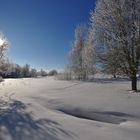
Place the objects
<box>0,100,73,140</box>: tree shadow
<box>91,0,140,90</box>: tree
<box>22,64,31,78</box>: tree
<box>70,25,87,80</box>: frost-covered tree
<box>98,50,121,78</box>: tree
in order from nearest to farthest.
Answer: <box>0,100,73,140</box>: tree shadow < <box>91,0,140,90</box>: tree < <box>98,50,121,78</box>: tree < <box>70,25,87,80</box>: frost-covered tree < <box>22,64,31,78</box>: tree

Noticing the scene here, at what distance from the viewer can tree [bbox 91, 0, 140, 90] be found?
17.6 m

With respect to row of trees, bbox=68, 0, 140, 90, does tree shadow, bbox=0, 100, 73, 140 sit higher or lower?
lower

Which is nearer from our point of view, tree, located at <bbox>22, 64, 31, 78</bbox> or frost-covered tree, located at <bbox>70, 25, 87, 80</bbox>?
frost-covered tree, located at <bbox>70, 25, 87, 80</bbox>

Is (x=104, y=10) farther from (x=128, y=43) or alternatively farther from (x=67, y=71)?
(x=67, y=71)

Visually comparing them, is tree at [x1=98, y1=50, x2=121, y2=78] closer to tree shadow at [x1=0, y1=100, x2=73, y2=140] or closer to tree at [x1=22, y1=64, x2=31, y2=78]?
tree shadow at [x1=0, y1=100, x2=73, y2=140]

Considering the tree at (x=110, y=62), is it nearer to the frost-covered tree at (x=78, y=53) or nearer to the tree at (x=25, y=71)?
the frost-covered tree at (x=78, y=53)

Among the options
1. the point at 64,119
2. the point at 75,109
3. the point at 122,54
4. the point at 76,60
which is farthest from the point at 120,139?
the point at 76,60

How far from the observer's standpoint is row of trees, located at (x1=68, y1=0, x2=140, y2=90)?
17.7 metres

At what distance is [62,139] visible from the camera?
22.3ft

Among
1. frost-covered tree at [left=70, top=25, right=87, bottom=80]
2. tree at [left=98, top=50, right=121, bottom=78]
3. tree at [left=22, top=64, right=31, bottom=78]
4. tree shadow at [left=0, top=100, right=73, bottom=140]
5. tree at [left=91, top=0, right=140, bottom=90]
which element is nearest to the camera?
tree shadow at [left=0, top=100, right=73, bottom=140]

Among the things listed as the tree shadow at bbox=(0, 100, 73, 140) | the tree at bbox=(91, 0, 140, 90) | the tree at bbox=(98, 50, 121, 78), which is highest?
the tree at bbox=(91, 0, 140, 90)

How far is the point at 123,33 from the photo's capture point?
1794cm

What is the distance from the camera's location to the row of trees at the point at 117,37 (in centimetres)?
1770

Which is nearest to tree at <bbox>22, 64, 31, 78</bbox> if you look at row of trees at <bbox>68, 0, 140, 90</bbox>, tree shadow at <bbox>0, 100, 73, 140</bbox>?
row of trees at <bbox>68, 0, 140, 90</bbox>
